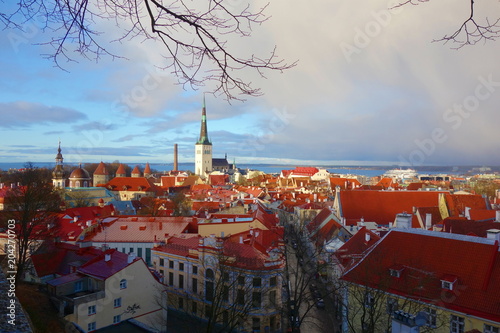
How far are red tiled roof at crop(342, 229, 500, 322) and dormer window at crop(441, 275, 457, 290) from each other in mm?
127

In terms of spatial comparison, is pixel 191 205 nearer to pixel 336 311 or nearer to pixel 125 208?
pixel 125 208

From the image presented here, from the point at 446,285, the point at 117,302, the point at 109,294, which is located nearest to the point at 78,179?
the point at 117,302

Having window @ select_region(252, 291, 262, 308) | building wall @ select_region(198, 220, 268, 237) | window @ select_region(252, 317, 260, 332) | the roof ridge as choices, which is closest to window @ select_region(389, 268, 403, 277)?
the roof ridge

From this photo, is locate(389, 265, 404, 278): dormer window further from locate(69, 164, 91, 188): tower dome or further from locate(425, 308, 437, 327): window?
locate(69, 164, 91, 188): tower dome

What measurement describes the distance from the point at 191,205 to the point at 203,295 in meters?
25.6

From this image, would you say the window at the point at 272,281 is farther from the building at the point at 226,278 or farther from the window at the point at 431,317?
the window at the point at 431,317

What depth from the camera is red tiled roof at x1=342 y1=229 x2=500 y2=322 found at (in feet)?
34.6

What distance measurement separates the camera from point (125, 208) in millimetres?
40969

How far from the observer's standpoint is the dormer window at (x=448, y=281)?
36.3 feet

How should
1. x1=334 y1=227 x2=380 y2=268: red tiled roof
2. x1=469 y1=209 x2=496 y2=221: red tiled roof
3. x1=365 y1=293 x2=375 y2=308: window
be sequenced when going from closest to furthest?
x1=365 y1=293 x2=375 y2=308: window → x1=334 y1=227 x2=380 y2=268: red tiled roof → x1=469 y1=209 x2=496 y2=221: red tiled roof

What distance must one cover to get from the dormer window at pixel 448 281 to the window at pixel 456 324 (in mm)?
954

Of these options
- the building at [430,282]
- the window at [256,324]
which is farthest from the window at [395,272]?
the window at [256,324]

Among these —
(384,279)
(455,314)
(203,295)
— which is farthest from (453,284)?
(203,295)

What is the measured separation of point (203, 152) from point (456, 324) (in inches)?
4316
